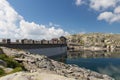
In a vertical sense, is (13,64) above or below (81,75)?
above

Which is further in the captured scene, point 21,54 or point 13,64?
point 21,54

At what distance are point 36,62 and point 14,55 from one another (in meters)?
4.66

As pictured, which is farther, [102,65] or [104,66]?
[102,65]

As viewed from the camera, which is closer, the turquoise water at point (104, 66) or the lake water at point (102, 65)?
the turquoise water at point (104, 66)

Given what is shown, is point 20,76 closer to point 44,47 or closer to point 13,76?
point 13,76

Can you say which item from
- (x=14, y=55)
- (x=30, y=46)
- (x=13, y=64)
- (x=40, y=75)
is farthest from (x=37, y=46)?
(x=40, y=75)

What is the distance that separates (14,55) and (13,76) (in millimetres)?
29021

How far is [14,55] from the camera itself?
4703 cm

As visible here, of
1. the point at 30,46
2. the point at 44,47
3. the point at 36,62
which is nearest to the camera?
the point at 36,62

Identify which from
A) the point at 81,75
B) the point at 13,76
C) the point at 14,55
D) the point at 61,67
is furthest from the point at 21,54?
the point at 13,76

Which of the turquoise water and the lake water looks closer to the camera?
the turquoise water

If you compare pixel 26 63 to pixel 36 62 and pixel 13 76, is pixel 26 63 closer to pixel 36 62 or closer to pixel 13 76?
pixel 36 62

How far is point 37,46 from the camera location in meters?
115

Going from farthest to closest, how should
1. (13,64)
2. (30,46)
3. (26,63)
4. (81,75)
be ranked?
(30,46) → (81,75) → (26,63) → (13,64)
